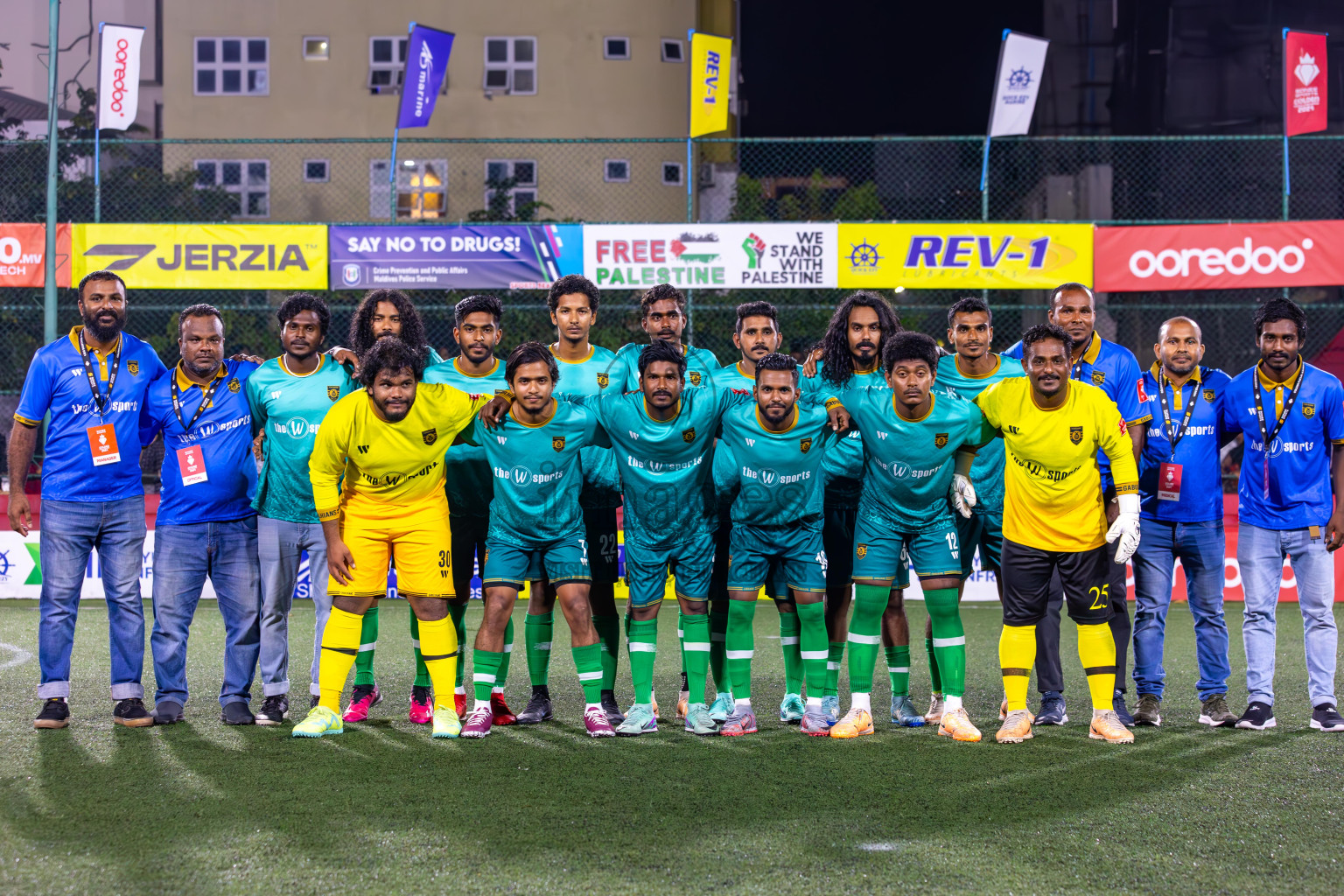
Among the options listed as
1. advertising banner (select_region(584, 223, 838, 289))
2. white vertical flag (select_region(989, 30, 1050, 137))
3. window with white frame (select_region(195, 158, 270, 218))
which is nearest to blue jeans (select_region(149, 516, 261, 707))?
advertising banner (select_region(584, 223, 838, 289))

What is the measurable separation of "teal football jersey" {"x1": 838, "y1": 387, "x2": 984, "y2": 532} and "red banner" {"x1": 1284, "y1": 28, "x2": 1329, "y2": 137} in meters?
11.4

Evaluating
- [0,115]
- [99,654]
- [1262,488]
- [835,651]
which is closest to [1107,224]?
[1262,488]

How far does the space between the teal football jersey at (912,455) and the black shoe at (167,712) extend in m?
3.46

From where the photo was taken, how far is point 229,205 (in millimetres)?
24062

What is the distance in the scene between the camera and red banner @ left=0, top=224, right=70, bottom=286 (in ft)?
46.9

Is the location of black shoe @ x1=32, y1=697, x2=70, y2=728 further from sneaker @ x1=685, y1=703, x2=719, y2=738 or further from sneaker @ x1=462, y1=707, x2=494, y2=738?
sneaker @ x1=685, y1=703, x2=719, y2=738

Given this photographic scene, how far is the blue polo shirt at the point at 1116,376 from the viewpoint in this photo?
6371 mm

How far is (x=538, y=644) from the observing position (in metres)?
6.30

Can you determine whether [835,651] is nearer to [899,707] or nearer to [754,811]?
[899,707]

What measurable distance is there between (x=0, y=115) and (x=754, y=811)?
2429 cm

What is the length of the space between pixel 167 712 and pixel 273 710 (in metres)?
0.50

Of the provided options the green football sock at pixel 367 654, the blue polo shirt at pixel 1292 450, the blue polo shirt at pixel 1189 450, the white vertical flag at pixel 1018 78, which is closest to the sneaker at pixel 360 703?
the green football sock at pixel 367 654

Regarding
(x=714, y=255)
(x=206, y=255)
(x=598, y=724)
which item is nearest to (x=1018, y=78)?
(x=714, y=255)

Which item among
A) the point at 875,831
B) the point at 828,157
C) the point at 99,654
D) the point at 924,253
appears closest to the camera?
the point at 875,831
